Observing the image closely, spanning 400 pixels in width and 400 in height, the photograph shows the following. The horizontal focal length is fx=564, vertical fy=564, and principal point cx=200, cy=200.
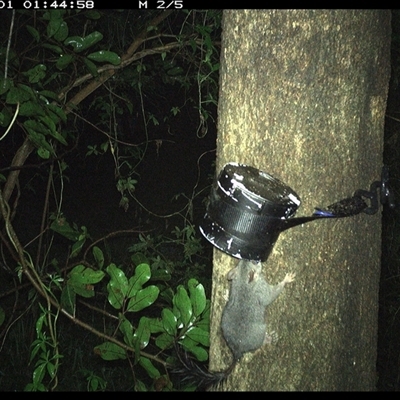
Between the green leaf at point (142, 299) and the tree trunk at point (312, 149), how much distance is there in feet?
1.79

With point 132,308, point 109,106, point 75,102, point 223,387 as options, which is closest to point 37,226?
point 109,106

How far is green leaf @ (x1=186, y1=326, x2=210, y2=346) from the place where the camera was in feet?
5.67

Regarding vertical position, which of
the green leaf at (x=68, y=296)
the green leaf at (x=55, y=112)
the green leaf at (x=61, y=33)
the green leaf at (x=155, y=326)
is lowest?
the green leaf at (x=155, y=326)

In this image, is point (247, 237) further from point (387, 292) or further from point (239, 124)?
point (387, 292)

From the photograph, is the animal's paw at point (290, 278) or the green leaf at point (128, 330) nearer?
the animal's paw at point (290, 278)

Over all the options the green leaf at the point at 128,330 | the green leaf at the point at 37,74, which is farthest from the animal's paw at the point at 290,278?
the green leaf at the point at 37,74

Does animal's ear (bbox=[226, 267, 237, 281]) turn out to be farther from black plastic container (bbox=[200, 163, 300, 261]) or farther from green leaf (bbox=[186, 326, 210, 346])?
green leaf (bbox=[186, 326, 210, 346])

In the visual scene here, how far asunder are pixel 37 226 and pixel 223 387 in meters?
4.91

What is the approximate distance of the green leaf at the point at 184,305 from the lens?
174 centimetres

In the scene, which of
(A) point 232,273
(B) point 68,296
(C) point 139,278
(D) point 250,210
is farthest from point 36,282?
(D) point 250,210

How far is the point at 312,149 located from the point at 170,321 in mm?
823

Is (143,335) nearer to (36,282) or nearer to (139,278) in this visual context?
(139,278)

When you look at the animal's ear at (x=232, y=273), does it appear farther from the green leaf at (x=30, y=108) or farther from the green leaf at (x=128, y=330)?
the green leaf at (x=30, y=108)

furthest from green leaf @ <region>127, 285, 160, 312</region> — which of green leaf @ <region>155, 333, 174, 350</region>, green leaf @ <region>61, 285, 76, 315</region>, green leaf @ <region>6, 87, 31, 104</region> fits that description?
green leaf @ <region>6, 87, 31, 104</region>
